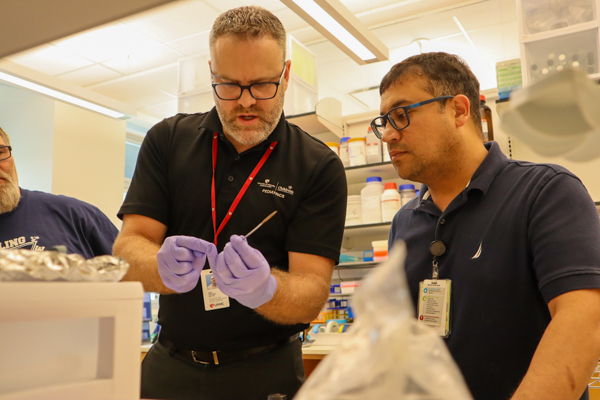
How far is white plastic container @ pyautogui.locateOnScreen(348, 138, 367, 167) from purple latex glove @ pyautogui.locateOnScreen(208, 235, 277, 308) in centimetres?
220

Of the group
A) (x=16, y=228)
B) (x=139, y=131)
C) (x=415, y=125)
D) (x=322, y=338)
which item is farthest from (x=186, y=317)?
(x=139, y=131)

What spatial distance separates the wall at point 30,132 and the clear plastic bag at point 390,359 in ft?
20.5

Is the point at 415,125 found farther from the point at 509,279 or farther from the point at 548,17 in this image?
the point at 548,17

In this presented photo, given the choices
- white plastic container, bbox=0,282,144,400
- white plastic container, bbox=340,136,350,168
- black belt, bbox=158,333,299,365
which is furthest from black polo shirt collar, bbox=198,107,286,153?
white plastic container, bbox=340,136,350,168

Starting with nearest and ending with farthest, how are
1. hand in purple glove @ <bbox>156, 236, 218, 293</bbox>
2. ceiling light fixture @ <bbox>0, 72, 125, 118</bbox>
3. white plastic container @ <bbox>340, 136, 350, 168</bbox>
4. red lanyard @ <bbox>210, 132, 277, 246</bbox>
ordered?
hand in purple glove @ <bbox>156, 236, 218, 293</bbox> → red lanyard @ <bbox>210, 132, 277, 246</bbox> → white plastic container @ <bbox>340, 136, 350, 168</bbox> → ceiling light fixture @ <bbox>0, 72, 125, 118</bbox>

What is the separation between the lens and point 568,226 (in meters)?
1.11

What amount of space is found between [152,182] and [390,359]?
1.27 m

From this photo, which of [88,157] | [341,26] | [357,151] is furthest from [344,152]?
[88,157]

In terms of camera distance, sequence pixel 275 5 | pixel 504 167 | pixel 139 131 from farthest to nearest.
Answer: pixel 139 131, pixel 275 5, pixel 504 167

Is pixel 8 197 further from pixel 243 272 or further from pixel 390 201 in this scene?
pixel 390 201

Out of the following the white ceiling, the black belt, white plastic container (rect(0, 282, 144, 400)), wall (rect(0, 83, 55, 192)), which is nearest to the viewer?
white plastic container (rect(0, 282, 144, 400))

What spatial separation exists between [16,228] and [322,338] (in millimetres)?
1712

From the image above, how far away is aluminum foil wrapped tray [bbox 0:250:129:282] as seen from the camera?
0.65 metres

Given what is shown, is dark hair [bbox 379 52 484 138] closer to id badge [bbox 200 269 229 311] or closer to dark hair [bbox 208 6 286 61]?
dark hair [bbox 208 6 286 61]
